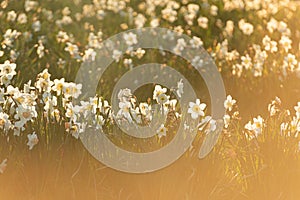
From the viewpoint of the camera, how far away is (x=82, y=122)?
Answer: 357 centimetres

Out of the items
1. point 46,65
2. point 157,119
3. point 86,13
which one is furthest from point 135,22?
point 157,119

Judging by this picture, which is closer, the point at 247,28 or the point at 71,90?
the point at 71,90

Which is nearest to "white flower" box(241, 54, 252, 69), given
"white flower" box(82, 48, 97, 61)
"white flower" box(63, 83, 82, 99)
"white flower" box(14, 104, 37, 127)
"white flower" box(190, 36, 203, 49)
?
"white flower" box(190, 36, 203, 49)

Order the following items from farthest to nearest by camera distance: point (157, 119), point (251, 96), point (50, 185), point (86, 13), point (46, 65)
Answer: point (86, 13) < point (46, 65) < point (251, 96) < point (157, 119) < point (50, 185)

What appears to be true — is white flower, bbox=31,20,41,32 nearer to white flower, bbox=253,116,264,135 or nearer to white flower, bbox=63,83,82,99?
white flower, bbox=63,83,82,99

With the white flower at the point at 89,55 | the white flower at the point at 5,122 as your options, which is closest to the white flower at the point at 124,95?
the white flower at the point at 5,122

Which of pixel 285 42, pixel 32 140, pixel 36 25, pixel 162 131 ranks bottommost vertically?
pixel 32 140

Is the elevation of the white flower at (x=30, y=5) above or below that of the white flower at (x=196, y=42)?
above

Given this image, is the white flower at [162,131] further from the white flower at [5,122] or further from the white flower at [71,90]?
the white flower at [5,122]

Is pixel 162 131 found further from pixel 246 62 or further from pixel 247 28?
pixel 247 28

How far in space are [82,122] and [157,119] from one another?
0.38m

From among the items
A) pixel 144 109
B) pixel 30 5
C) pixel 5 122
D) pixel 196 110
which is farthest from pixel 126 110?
pixel 30 5

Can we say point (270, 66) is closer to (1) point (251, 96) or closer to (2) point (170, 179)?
(1) point (251, 96)

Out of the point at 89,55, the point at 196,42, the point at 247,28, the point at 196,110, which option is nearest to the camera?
the point at 196,110
